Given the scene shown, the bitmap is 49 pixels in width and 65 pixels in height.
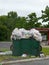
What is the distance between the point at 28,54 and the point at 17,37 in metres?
1.26

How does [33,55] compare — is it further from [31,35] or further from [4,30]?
[4,30]

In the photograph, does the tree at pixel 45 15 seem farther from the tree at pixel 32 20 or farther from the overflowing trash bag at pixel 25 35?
the overflowing trash bag at pixel 25 35

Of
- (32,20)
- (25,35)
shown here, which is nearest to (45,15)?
(32,20)

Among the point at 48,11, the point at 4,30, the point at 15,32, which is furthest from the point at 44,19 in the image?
the point at 15,32

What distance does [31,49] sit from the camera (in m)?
21.5

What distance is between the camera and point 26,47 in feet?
70.5

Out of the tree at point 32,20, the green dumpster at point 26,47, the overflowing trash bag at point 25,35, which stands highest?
the tree at point 32,20

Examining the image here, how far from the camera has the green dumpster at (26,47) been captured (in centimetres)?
2133

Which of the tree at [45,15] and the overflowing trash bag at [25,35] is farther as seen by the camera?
the tree at [45,15]

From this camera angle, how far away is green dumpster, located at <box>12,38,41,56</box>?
21.3 metres

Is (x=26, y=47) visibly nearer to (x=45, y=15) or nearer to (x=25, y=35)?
(x=25, y=35)

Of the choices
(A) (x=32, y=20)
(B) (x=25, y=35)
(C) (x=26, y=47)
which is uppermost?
(A) (x=32, y=20)

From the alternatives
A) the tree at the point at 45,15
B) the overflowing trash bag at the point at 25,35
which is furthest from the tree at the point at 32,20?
the overflowing trash bag at the point at 25,35

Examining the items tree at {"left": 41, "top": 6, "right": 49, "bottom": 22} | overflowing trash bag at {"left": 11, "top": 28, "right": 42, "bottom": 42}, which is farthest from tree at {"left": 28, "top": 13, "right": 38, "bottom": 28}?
overflowing trash bag at {"left": 11, "top": 28, "right": 42, "bottom": 42}
